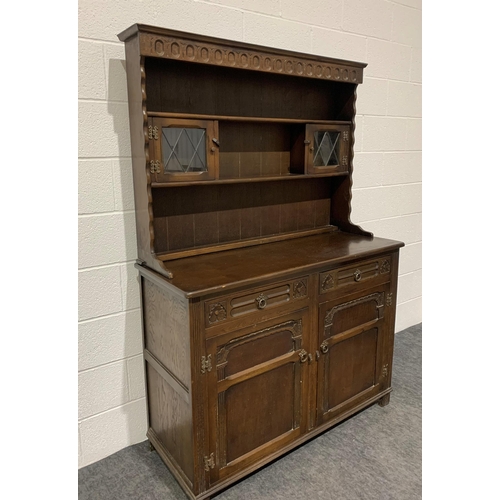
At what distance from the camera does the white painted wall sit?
5.74 ft

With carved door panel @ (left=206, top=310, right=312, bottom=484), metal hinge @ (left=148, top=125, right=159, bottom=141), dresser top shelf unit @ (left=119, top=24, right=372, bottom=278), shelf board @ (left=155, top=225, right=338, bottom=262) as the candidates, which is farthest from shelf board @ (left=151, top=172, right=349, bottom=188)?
carved door panel @ (left=206, top=310, right=312, bottom=484)

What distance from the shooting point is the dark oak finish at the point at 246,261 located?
1653 mm

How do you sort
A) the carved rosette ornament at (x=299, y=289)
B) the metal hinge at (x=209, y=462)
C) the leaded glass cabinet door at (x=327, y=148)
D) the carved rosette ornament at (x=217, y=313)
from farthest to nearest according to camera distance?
the leaded glass cabinet door at (x=327, y=148), the carved rosette ornament at (x=299, y=289), the metal hinge at (x=209, y=462), the carved rosette ornament at (x=217, y=313)

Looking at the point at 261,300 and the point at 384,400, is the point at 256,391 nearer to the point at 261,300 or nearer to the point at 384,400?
the point at 261,300

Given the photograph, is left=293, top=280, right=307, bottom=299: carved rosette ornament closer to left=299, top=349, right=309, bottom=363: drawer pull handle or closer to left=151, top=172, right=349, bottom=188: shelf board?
left=299, top=349, right=309, bottom=363: drawer pull handle

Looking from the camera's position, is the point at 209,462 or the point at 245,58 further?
the point at 245,58

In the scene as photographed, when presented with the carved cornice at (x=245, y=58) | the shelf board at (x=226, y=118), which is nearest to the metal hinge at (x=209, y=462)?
the shelf board at (x=226, y=118)

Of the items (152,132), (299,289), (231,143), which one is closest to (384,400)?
(299,289)

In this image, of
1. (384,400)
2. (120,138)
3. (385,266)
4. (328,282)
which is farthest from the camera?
(384,400)

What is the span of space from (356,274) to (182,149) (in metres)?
0.97

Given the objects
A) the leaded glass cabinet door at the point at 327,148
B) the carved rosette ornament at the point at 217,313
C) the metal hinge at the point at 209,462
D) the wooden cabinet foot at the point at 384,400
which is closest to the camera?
the carved rosette ornament at the point at 217,313

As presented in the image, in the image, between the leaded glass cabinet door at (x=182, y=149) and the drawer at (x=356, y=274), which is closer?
the leaded glass cabinet door at (x=182, y=149)

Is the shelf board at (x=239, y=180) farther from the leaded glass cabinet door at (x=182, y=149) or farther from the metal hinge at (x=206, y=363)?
the metal hinge at (x=206, y=363)

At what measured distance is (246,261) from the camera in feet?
6.23
